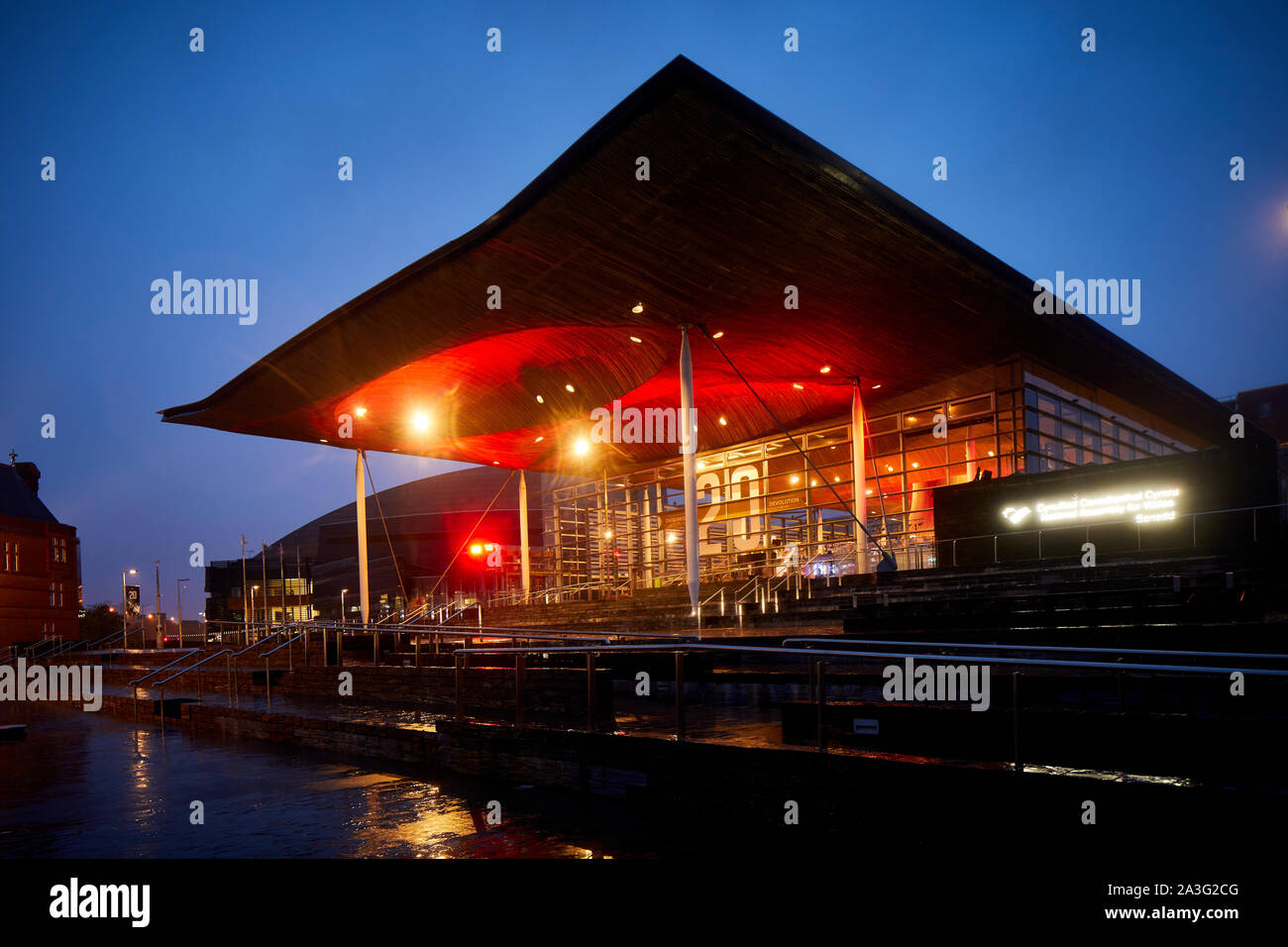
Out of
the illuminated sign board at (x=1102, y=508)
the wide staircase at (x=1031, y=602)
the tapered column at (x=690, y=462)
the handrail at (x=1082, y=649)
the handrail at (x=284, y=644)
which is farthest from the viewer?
the handrail at (x=284, y=644)

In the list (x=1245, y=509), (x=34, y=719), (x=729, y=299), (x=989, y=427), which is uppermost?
(x=729, y=299)

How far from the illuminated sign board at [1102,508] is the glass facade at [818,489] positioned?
278cm

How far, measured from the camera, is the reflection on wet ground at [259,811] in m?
6.63

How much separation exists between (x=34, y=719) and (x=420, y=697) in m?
10.8

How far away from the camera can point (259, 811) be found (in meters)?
8.10

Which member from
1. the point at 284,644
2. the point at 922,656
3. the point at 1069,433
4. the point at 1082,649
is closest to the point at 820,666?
the point at 922,656

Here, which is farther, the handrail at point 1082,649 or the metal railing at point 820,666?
the handrail at point 1082,649

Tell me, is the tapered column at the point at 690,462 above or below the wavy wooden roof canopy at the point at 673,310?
below

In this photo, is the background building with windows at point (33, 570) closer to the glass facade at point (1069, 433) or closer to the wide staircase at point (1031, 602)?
the wide staircase at point (1031, 602)

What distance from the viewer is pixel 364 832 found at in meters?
7.07

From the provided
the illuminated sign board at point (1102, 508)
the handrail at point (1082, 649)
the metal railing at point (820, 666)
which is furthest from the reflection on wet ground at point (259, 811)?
the illuminated sign board at point (1102, 508)

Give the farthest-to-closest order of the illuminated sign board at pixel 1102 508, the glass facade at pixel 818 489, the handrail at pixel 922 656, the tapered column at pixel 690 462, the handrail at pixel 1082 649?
the glass facade at pixel 818 489, the tapered column at pixel 690 462, the illuminated sign board at pixel 1102 508, the handrail at pixel 1082 649, the handrail at pixel 922 656
